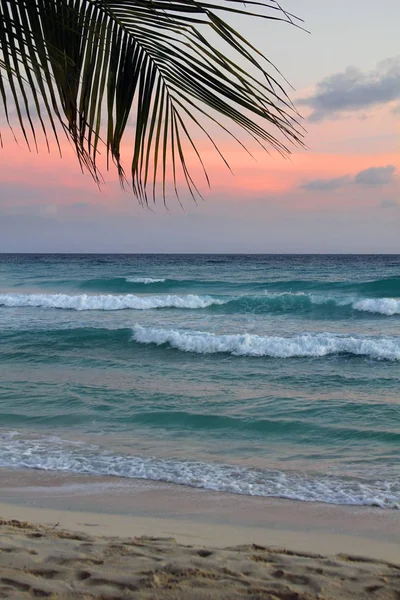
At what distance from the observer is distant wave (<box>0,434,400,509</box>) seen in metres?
5.80

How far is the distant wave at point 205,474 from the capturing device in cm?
580

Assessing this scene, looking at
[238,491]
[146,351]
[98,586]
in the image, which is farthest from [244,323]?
[98,586]

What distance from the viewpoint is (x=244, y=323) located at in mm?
20344

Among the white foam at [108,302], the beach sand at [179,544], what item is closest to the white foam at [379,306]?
the white foam at [108,302]

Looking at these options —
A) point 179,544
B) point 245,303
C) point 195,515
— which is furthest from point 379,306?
point 179,544

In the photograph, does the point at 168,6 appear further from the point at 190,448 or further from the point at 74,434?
the point at 74,434

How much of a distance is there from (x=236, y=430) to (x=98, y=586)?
5.23 meters

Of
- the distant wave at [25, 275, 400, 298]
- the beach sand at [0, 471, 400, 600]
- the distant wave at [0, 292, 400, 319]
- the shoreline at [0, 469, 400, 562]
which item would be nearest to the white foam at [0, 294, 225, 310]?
the distant wave at [0, 292, 400, 319]

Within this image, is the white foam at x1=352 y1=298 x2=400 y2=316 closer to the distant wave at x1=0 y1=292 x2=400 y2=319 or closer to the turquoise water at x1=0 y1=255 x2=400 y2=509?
the distant wave at x1=0 y1=292 x2=400 y2=319

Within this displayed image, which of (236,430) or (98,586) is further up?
(98,586)

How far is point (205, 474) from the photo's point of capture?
6.43 metres

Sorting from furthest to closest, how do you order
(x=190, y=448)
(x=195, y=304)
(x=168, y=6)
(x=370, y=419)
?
(x=195, y=304) < (x=370, y=419) < (x=190, y=448) < (x=168, y=6)

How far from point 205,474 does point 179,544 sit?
2.26m

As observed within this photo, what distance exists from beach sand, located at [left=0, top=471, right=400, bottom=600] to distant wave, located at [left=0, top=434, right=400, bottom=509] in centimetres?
20
